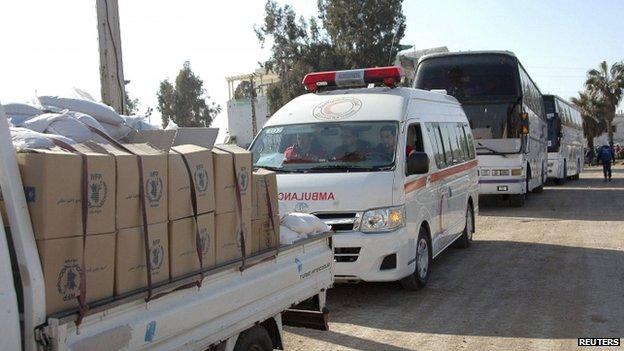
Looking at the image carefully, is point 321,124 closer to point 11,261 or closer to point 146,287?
point 146,287

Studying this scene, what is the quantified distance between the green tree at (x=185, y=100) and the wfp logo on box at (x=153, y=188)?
67625 millimetres

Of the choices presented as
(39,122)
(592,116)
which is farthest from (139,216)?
(592,116)

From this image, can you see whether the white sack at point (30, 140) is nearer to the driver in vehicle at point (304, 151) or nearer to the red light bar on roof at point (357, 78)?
the driver in vehicle at point (304, 151)

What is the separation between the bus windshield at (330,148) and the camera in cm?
736

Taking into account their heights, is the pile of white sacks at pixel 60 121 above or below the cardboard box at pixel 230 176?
above

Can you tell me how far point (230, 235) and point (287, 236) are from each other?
35.3 inches

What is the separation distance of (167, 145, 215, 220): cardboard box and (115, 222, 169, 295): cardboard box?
16cm

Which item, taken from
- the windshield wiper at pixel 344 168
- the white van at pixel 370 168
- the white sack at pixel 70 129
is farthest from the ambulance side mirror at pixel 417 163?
the white sack at pixel 70 129

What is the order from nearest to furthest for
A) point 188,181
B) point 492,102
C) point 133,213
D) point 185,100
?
point 133,213, point 188,181, point 492,102, point 185,100

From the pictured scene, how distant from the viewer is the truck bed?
2.81m

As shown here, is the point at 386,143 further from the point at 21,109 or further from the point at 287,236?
the point at 21,109

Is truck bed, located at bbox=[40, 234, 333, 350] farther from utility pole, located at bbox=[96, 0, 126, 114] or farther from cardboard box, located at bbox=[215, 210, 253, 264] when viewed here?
utility pole, located at bbox=[96, 0, 126, 114]

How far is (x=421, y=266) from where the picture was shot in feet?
25.3

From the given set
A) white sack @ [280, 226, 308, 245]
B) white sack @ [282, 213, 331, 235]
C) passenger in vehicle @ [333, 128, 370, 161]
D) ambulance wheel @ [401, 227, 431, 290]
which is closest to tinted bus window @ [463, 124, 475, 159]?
ambulance wheel @ [401, 227, 431, 290]
